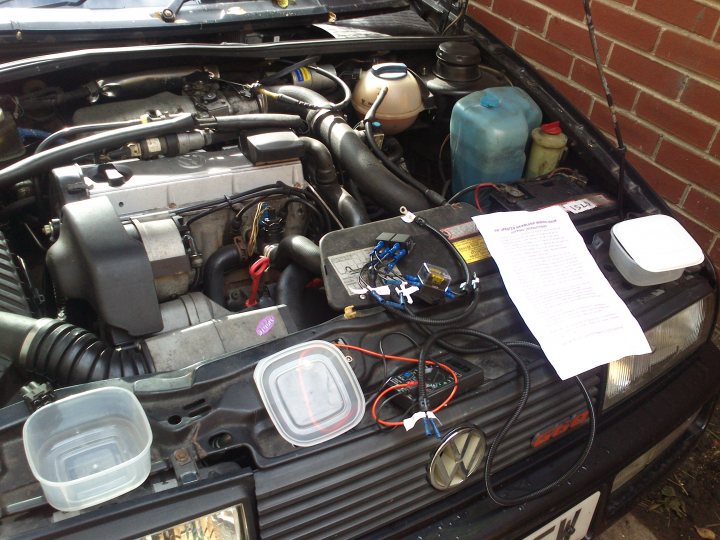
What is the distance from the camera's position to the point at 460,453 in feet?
3.60

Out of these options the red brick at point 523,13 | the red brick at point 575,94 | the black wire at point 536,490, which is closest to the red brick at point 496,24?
the red brick at point 523,13

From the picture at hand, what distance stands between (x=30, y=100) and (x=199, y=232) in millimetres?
597

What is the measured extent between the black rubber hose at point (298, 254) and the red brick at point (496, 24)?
1861 mm

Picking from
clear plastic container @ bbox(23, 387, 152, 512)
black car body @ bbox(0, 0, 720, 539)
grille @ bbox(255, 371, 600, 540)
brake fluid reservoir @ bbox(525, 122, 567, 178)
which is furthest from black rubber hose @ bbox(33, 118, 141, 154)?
brake fluid reservoir @ bbox(525, 122, 567, 178)

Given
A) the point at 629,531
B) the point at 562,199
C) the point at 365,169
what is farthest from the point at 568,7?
the point at 629,531

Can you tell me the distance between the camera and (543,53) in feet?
8.87

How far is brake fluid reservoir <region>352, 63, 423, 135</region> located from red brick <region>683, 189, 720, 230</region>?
115cm

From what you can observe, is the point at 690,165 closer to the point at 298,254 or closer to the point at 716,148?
the point at 716,148

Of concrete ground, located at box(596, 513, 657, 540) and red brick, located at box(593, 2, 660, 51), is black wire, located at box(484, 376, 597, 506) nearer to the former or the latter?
concrete ground, located at box(596, 513, 657, 540)

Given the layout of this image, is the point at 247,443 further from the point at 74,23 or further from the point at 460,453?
the point at 74,23

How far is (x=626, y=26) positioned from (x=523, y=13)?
20.5 inches

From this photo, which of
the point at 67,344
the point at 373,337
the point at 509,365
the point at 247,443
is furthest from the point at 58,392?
the point at 509,365

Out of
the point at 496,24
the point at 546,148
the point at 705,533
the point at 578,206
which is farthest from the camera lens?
the point at 496,24

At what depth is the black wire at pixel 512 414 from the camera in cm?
110
